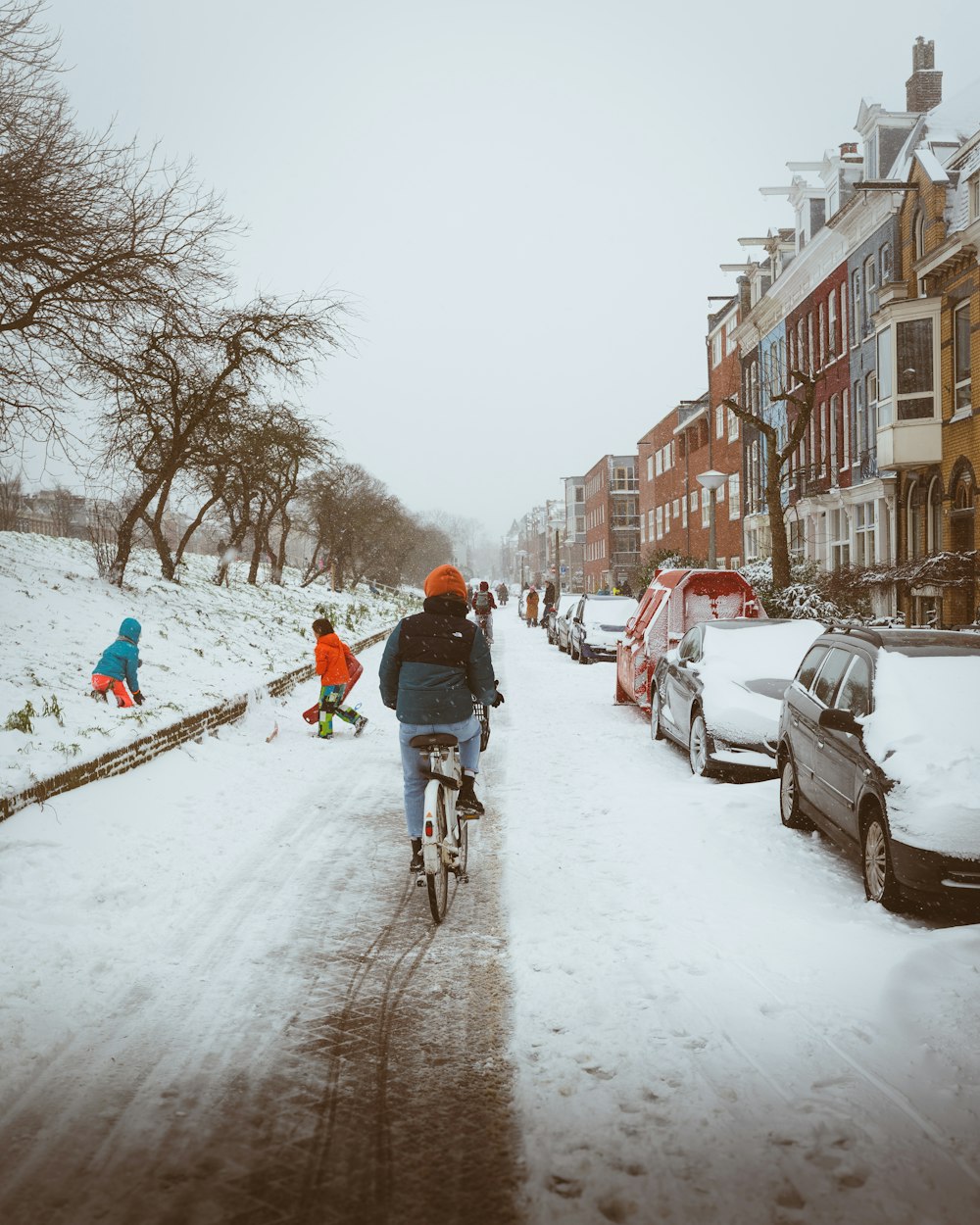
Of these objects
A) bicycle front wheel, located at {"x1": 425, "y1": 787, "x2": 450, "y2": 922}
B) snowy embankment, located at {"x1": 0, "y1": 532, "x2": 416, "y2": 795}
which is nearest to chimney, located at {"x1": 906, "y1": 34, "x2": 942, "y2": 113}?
snowy embankment, located at {"x1": 0, "y1": 532, "x2": 416, "y2": 795}

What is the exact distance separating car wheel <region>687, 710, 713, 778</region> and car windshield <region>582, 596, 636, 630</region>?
51.3ft

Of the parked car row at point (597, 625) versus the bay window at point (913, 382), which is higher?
the bay window at point (913, 382)

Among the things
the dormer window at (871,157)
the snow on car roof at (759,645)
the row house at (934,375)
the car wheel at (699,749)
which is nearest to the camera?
the car wheel at (699,749)

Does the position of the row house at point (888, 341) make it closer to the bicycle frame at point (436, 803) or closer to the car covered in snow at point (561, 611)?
the car covered in snow at point (561, 611)

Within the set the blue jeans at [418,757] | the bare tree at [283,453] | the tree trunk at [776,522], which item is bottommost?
the blue jeans at [418,757]

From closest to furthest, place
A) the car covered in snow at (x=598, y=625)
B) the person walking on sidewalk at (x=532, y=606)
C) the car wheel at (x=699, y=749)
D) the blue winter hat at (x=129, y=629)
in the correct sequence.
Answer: the car wheel at (x=699, y=749)
the blue winter hat at (x=129, y=629)
the car covered in snow at (x=598, y=625)
the person walking on sidewalk at (x=532, y=606)

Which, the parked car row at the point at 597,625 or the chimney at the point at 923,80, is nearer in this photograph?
the parked car row at the point at 597,625

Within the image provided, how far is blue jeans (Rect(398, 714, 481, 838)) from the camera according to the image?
20.5 ft

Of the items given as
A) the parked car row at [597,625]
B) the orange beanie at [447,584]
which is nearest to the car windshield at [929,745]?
the orange beanie at [447,584]

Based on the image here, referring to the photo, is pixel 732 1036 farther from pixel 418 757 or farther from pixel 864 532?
pixel 864 532

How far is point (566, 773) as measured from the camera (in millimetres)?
10648

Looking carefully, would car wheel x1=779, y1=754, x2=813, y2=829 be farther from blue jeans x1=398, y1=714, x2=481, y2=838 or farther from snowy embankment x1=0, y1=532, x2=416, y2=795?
snowy embankment x1=0, y1=532, x2=416, y2=795

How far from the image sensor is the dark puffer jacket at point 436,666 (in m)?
6.23

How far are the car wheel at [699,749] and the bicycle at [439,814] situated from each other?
4.35 metres
